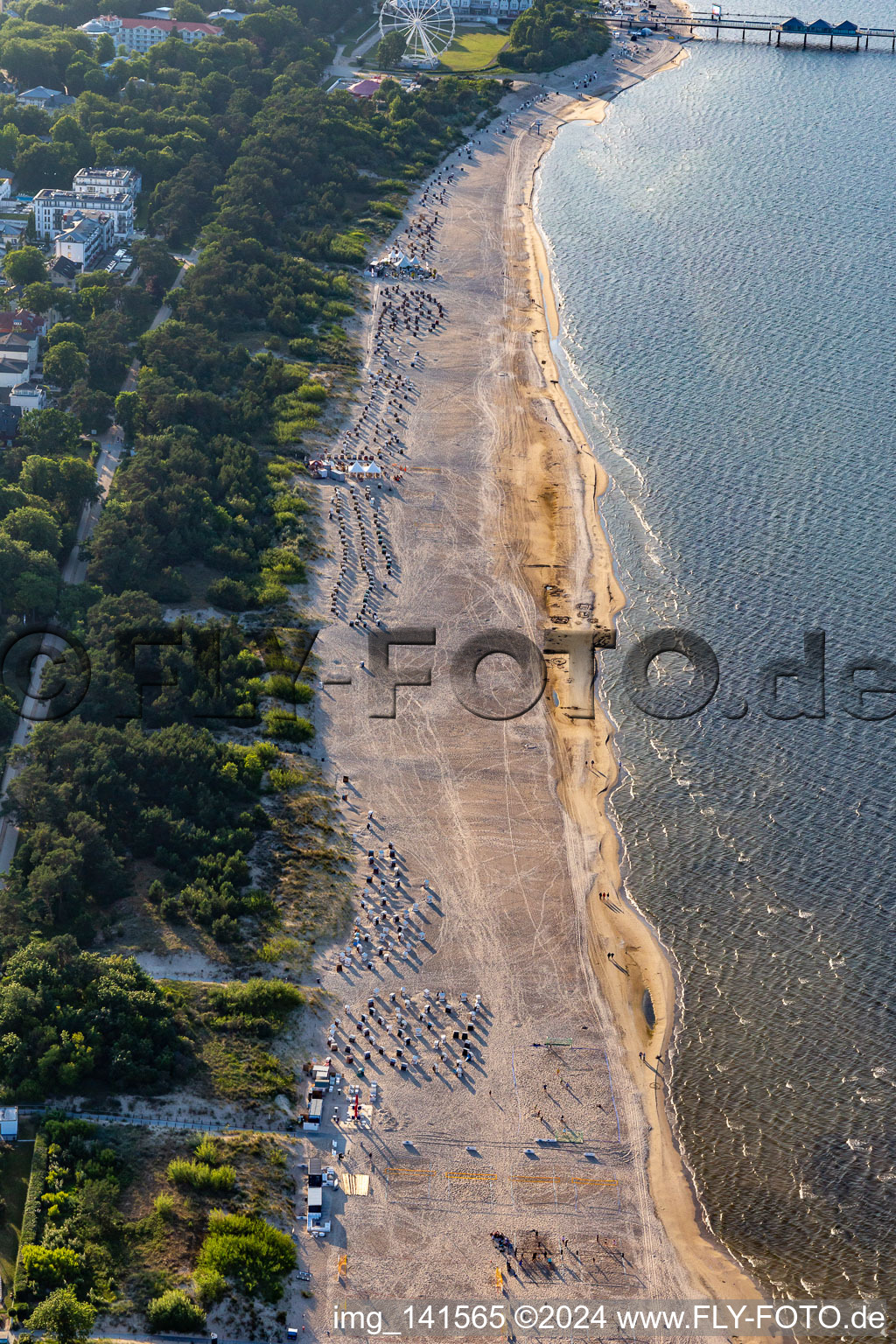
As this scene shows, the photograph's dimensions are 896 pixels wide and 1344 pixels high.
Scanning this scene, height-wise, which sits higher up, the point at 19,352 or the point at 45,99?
the point at 45,99

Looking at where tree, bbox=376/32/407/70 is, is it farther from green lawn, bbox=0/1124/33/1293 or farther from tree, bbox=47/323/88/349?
green lawn, bbox=0/1124/33/1293

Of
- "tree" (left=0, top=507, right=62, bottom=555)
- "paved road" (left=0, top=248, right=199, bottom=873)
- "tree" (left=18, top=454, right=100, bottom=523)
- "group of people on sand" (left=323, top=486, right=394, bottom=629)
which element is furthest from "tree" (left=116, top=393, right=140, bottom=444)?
"tree" (left=0, top=507, right=62, bottom=555)

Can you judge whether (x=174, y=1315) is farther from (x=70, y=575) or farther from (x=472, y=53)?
(x=472, y=53)

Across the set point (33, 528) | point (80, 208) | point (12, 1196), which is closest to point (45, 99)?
point (80, 208)

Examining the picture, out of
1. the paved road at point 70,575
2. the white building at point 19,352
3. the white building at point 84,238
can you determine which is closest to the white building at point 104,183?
the white building at point 84,238

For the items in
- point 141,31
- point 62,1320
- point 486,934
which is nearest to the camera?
point 62,1320

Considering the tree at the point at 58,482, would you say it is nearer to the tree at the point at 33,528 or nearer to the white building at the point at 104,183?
the tree at the point at 33,528

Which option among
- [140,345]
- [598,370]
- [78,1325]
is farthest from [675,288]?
[78,1325]
